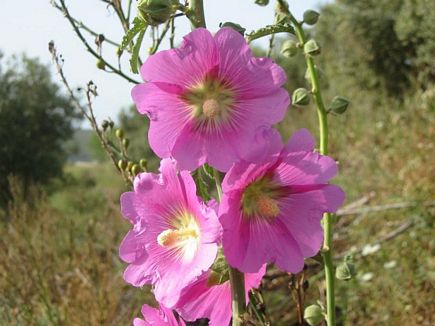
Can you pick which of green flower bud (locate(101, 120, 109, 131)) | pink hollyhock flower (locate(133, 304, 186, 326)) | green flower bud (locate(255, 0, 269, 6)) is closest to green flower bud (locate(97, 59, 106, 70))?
green flower bud (locate(101, 120, 109, 131))

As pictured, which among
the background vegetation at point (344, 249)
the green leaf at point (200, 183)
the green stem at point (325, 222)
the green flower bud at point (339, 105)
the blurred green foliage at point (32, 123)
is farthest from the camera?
the blurred green foliage at point (32, 123)

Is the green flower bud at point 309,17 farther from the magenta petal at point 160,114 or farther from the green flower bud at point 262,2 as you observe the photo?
the magenta petal at point 160,114

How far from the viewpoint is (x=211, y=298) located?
798 mm

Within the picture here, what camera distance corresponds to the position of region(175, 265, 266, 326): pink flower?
0.78 meters

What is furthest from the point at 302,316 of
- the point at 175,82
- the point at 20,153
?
the point at 20,153

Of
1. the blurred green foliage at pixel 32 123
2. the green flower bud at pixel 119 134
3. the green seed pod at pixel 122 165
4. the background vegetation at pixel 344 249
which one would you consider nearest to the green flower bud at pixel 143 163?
the green seed pod at pixel 122 165

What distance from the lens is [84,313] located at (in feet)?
7.77

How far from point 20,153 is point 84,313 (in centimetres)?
1033

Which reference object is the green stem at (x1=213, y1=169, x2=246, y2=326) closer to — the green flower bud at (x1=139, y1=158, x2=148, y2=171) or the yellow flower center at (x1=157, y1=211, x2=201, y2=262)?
the yellow flower center at (x1=157, y1=211, x2=201, y2=262)

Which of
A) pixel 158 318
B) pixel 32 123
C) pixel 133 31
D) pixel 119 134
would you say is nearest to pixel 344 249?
pixel 119 134

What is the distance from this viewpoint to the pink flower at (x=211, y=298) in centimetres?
78

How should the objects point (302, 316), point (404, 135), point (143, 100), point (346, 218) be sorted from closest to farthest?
1. point (143, 100)
2. point (302, 316)
3. point (346, 218)
4. point (404, 135)

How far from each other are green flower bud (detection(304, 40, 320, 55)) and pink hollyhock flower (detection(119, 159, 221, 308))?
15.8 inches

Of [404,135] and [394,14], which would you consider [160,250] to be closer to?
[404,135]
